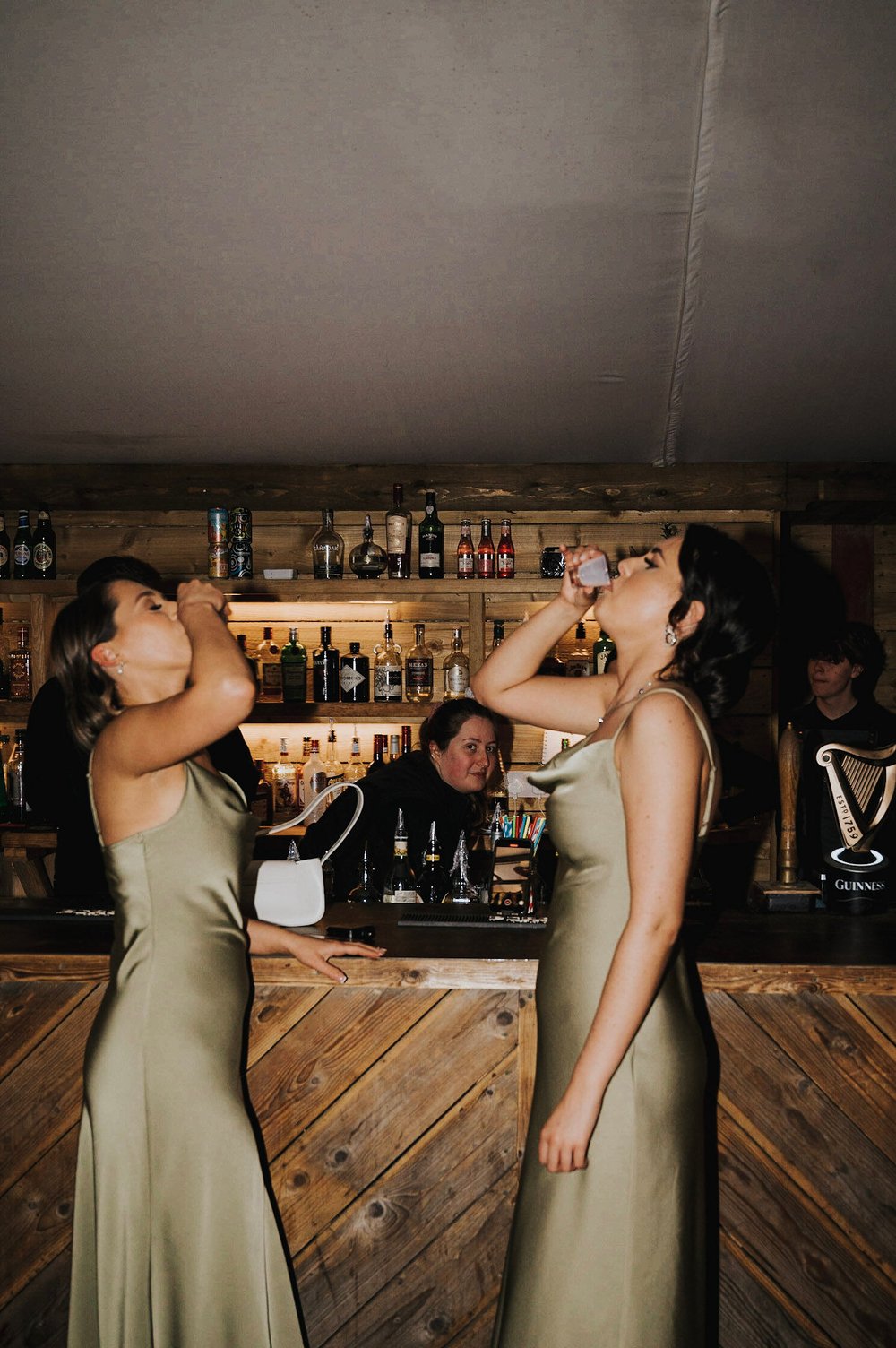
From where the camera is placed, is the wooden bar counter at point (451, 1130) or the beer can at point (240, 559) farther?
the beer can at point (240, 559)

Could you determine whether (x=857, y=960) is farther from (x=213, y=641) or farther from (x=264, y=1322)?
(x=213, y=641)

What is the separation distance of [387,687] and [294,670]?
429 mm

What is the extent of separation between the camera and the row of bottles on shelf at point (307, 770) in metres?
4.30

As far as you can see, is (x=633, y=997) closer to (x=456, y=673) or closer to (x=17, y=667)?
(x=456, y=673)

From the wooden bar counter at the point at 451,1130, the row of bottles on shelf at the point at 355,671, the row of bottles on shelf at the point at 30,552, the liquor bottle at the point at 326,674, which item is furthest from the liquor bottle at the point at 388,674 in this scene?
the wooden bar counter at the point at 451,1130

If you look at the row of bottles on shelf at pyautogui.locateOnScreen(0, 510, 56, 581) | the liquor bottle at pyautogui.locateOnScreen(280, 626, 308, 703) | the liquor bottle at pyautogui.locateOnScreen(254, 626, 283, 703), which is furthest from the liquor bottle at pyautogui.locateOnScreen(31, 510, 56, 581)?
the liquor bottle at pyautogui.locateOnScreen(280, 626, 308, 703)

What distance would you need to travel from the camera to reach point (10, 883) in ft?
10.2

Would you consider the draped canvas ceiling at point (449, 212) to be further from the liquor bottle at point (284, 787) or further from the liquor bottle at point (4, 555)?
the liquor bottle at point (284, 787)

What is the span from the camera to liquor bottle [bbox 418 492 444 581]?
4.16 metres

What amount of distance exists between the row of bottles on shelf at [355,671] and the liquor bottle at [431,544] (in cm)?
27

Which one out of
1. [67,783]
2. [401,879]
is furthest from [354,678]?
[401,879]

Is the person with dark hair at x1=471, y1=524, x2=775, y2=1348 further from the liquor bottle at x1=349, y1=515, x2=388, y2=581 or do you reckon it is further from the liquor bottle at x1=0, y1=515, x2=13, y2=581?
the liquor bottle at x1=0, y1=515, x2=13, y2=581

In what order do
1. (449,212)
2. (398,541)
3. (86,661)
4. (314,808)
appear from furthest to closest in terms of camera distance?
1. (398,541)
2. (449,212)
3. (314,808)
4. (86,661)

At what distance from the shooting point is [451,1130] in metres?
1.90
